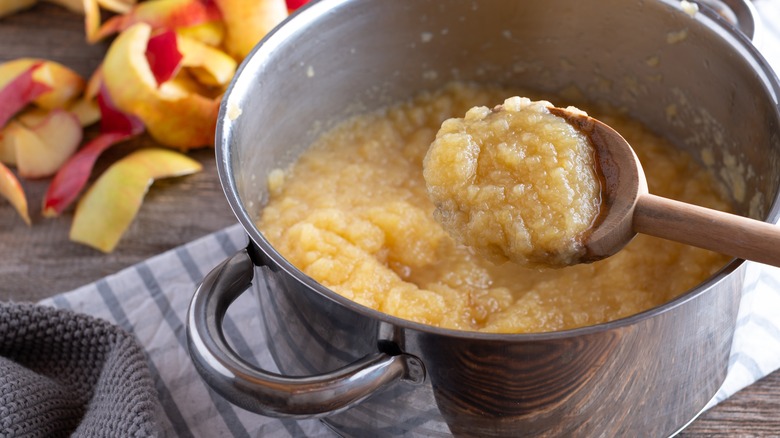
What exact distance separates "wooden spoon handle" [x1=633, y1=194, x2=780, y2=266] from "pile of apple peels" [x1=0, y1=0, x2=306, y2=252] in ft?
3.31

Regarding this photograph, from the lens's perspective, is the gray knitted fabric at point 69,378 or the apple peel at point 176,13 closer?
the gray knitted fabric at point 69,378

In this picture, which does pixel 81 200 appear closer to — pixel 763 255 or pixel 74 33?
pixel 74 33

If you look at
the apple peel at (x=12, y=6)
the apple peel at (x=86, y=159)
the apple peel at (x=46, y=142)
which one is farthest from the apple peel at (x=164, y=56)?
the apple peel at (x=12, y=6)

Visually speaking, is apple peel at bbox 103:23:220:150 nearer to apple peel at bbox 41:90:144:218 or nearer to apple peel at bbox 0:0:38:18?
apple peel at bbox 41:90:144:218

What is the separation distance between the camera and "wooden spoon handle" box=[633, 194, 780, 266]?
0.97 metres

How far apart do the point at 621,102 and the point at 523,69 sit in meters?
0.20

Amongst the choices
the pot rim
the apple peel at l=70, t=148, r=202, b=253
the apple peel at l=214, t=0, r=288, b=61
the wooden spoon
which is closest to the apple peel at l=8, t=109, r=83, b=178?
the apple peel at l=70, t=148, r=202, b=253

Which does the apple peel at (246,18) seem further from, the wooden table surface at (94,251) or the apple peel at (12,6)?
the apple peel at (12,6)

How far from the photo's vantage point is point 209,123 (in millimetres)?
1813

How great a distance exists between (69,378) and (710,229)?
3.15ft

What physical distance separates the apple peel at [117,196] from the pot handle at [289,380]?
711 millimetres

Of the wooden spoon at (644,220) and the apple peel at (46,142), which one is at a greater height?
the wooden spoon at (644,220)

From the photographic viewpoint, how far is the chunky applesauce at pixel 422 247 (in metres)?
Result: 1.30

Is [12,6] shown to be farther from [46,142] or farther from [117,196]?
[117,196]
